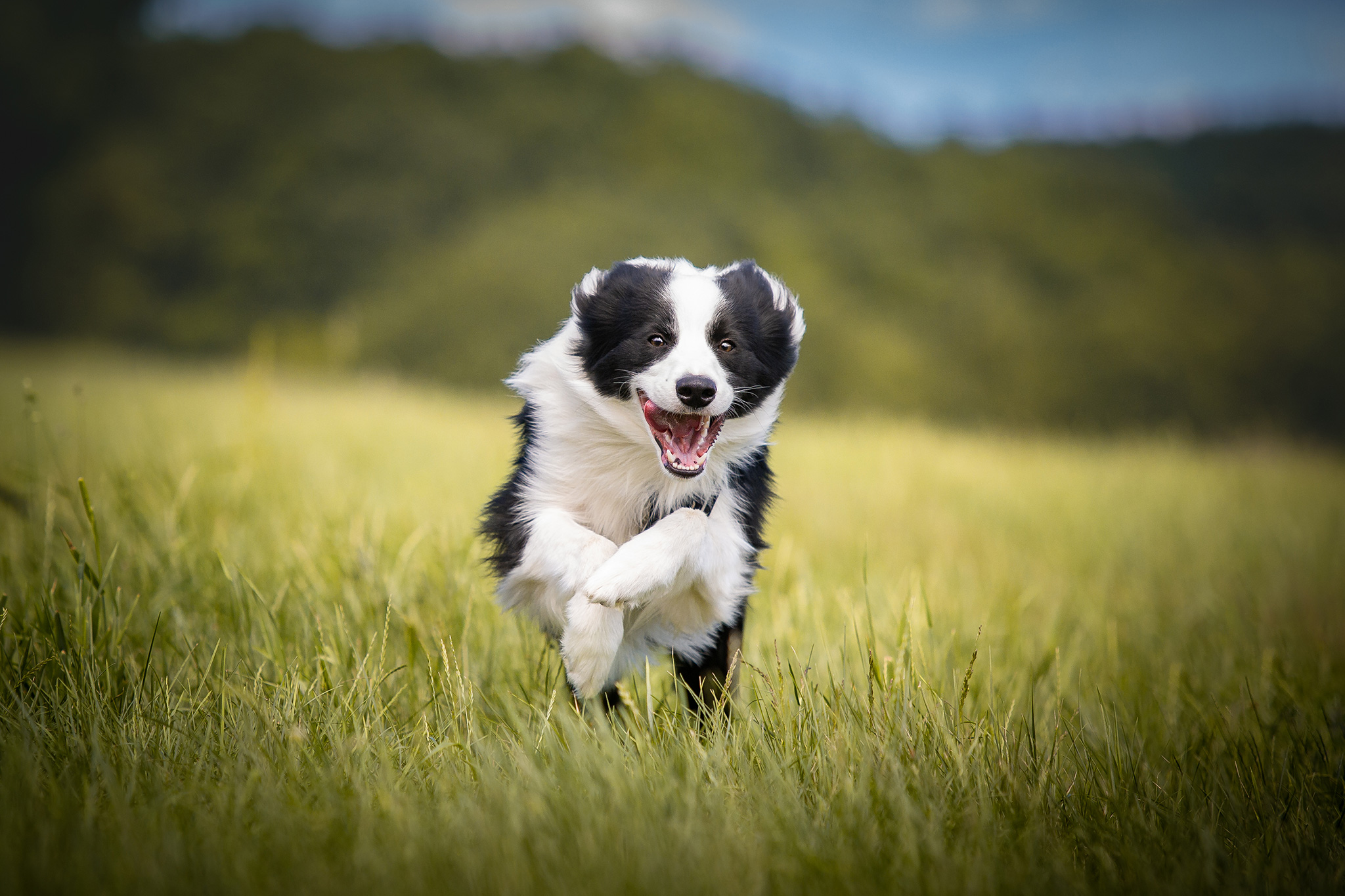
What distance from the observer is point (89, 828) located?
1630 mm

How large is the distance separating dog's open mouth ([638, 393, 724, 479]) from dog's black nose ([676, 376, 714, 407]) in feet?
0.23

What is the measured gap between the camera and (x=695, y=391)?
2.28 m

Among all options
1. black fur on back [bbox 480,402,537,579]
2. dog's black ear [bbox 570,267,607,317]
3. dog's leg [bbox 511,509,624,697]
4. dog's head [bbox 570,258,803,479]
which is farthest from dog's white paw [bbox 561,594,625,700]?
dog's black ear [bbox 570,267,607,317]

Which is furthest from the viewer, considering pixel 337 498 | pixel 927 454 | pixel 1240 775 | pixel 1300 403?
pixel 1300 403

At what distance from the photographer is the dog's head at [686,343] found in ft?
7.67

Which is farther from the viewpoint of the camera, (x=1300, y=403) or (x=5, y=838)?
(x=1300, y=403)

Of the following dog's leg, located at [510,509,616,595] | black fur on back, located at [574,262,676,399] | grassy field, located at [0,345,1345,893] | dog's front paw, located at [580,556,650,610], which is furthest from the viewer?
black fur on back, located at [574,262,676,399]

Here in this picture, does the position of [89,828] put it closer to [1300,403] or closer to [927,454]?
[927,454]

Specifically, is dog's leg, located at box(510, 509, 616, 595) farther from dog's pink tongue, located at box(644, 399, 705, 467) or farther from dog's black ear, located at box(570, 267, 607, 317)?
dog's black ear, located at box(570, 267, 607, 317)

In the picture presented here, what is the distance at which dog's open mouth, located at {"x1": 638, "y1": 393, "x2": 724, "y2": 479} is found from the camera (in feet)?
7.77

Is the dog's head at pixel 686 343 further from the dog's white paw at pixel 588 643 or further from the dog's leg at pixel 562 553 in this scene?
the dog's white paw at pixel 588 643

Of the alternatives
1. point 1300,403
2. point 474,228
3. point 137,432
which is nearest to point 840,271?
point 474,228

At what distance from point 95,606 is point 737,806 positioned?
2016 millimetres

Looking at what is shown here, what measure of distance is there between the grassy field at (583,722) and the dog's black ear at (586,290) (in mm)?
1096
